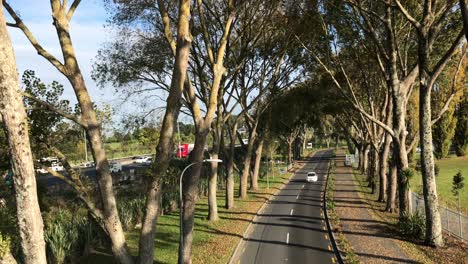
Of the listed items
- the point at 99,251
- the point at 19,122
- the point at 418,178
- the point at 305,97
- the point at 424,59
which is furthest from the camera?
the point at 418,178

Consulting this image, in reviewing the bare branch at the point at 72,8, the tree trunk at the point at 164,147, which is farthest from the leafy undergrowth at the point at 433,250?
the bare branch at the point at 72,8

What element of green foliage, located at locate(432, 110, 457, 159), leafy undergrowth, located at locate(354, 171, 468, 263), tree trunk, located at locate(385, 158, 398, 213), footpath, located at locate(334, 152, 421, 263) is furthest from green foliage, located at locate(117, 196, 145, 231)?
green foliage, located at locate(432, 110, 457, 159)

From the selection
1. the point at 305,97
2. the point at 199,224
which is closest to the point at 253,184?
the point at 305,97

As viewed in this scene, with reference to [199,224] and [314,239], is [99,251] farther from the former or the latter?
[314,239]

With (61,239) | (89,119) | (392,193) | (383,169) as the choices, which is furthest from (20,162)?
(383,169)

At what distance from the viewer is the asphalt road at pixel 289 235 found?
2014 cm

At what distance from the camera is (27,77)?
1325 centimetres

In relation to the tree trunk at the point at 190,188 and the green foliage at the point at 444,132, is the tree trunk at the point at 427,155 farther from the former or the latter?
the green foliage at the point at 444,132

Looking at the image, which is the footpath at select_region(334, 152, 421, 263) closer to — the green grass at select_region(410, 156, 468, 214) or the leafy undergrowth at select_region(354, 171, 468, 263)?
the leafy undergrowth at select_region(354, 171, 468, 263)

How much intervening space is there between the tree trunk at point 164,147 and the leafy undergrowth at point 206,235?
7.77 m

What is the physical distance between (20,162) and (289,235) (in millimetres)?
18603

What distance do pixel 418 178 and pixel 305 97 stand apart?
20205 mm

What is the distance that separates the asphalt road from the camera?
2014cm

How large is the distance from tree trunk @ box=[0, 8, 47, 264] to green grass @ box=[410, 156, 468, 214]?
2834 cm
